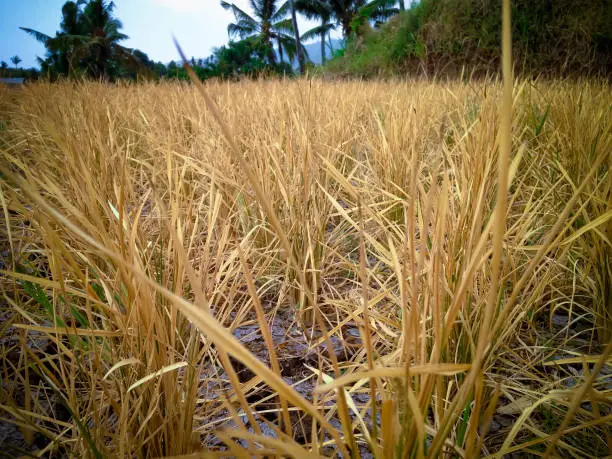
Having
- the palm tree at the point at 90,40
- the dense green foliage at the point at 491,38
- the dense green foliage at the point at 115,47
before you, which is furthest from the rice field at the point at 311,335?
the palm tree at the point at 90,40

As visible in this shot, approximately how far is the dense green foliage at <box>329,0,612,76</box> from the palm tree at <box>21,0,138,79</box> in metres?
11.6

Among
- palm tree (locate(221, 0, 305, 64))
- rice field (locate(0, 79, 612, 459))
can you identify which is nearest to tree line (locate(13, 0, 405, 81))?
palm tree (locate(221, 0, 305, 64))

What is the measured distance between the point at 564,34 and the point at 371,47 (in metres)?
4.11

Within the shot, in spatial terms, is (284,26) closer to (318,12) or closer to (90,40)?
(318,12)

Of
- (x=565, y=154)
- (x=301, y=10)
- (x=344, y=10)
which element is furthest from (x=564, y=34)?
(x=301, y=10)

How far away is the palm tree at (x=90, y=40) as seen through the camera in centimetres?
1402

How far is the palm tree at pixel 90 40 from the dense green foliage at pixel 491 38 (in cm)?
1161

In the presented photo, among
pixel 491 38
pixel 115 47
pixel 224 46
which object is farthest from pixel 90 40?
pixel 491 38

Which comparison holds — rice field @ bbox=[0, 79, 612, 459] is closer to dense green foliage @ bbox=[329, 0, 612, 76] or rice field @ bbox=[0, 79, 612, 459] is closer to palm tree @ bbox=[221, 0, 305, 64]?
dense green foliage @ bbox=[329, 0, 612, 76]

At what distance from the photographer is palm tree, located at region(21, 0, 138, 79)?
14023 millimetres

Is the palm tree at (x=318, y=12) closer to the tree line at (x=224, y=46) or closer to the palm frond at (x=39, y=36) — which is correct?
the tree line at (x=224, y=46)

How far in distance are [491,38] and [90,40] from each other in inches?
603

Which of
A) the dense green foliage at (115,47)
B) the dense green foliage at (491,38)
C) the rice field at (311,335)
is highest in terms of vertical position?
the dense green foliage at (115,47)

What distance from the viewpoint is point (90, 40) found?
14.2m
